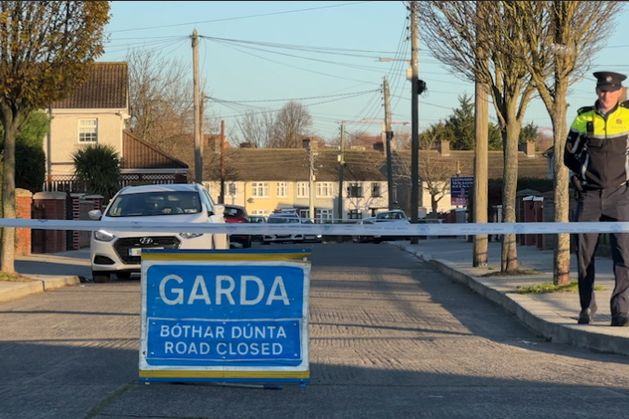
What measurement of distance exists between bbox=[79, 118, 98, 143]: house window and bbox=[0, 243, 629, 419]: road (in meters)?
37.5

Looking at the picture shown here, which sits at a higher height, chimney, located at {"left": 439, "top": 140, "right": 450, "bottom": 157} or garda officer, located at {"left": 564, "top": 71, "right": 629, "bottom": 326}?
chimney, located at {"left": 439, "top": 140, "right": 450, "bottom": 157}

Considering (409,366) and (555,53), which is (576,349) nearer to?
(409,366)

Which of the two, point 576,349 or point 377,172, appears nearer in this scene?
point 576,349

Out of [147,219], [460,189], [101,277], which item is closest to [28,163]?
[101,277]

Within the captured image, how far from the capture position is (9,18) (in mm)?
15617

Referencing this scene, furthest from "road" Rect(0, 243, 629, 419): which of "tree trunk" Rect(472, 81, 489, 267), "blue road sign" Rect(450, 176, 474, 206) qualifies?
"blue road sign" Rect(450, 176, 474, 206)

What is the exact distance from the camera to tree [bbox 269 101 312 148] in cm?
10000

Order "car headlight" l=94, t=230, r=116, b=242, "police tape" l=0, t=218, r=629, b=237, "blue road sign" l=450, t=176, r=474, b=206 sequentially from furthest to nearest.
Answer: "blue road sign" l=450, t=176, r=474, b=206, "car headlight" l=94, t=230, r=116, b=242, "police tape" l=0, t=218, r=629, b=237

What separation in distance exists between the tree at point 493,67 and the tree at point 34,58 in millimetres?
6073

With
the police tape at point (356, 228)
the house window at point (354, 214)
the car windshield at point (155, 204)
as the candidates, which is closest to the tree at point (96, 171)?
the car windshield at point (155, 204)

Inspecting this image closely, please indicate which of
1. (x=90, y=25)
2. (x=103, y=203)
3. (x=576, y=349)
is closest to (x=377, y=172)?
(x=103, y=203)

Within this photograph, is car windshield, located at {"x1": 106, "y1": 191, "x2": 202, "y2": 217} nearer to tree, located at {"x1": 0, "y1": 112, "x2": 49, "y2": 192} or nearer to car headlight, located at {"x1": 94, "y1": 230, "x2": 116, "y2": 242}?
car headlight, located at {"x1": 94, "y1": 230, "x2": 116, "y2": 242}

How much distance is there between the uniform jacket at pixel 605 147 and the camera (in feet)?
29.3

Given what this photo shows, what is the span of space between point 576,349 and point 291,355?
142 inches
